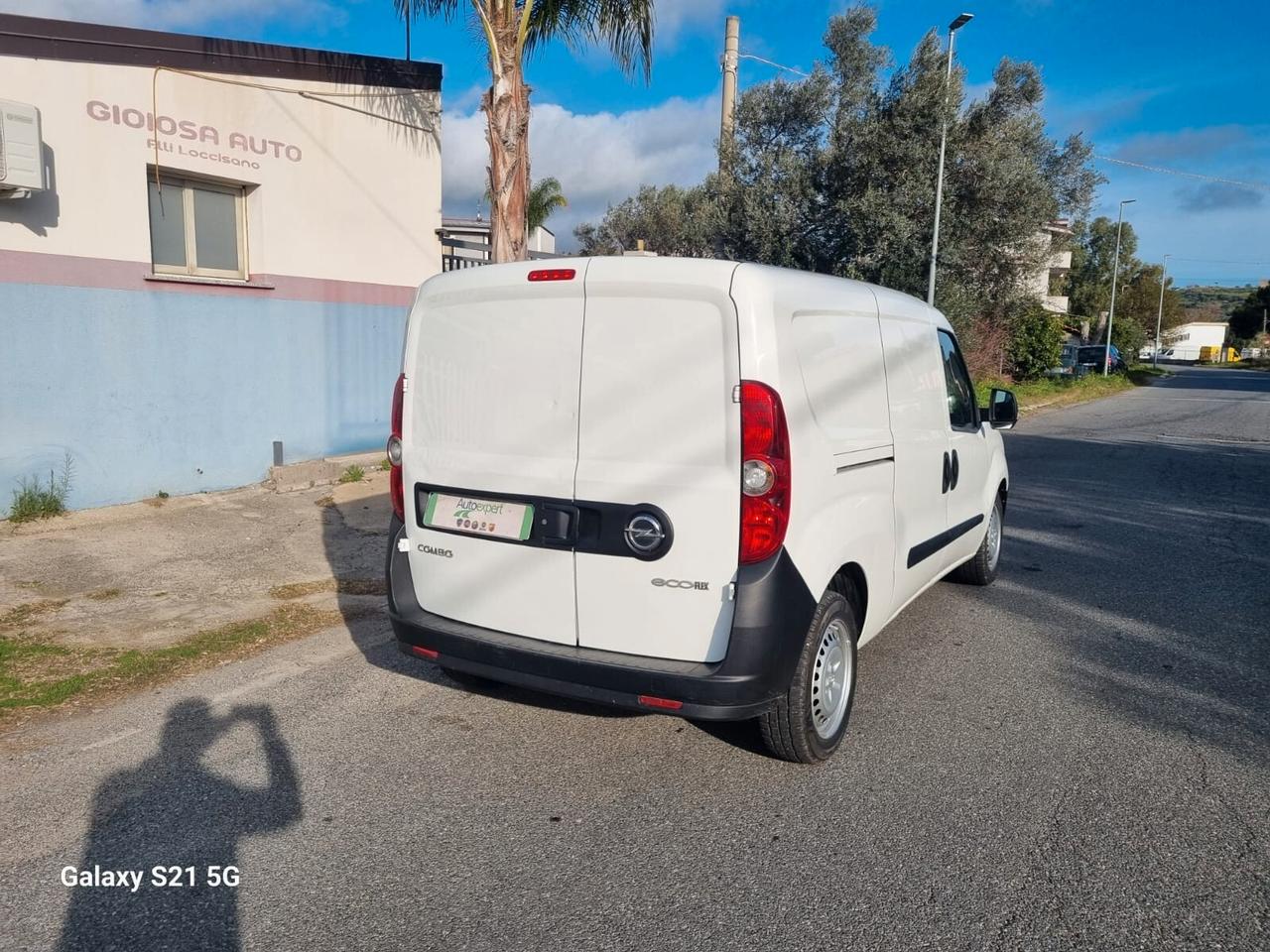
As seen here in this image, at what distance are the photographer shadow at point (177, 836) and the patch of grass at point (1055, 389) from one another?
19.4 meters

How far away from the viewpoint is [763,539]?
3.38 m

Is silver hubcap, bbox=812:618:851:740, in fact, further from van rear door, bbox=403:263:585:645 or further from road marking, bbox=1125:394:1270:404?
road marking, bbox=1125:394:1270:404

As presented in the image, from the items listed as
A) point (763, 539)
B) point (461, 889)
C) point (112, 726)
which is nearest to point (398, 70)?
point (112, 726)

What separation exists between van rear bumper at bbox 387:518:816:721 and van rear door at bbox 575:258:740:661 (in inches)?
2.5

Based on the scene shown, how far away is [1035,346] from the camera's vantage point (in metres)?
30.0

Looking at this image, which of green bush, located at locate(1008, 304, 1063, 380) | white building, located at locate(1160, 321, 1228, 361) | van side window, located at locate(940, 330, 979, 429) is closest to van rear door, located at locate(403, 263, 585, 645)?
van side window, located at locate(940, 330, 979, 429)

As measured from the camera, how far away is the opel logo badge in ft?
11.3

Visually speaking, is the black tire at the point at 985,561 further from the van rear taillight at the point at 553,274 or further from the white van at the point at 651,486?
the van rear taillight at the point at 553,274

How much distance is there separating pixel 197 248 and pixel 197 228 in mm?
196

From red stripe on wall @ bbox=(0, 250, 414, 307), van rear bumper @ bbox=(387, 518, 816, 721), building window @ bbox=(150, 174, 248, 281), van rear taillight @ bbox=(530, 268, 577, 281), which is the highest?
building window @ bbox=(150, 174, 248, 281)

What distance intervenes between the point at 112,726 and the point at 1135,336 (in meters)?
58.3

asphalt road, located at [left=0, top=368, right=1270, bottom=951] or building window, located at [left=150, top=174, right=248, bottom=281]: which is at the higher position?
building window, located at [left=150, top=174, right=248, bottom=281]

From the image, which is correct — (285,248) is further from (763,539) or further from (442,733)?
(763,539)

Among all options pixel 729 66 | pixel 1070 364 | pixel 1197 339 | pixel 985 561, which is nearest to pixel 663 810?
pixel 985 561
